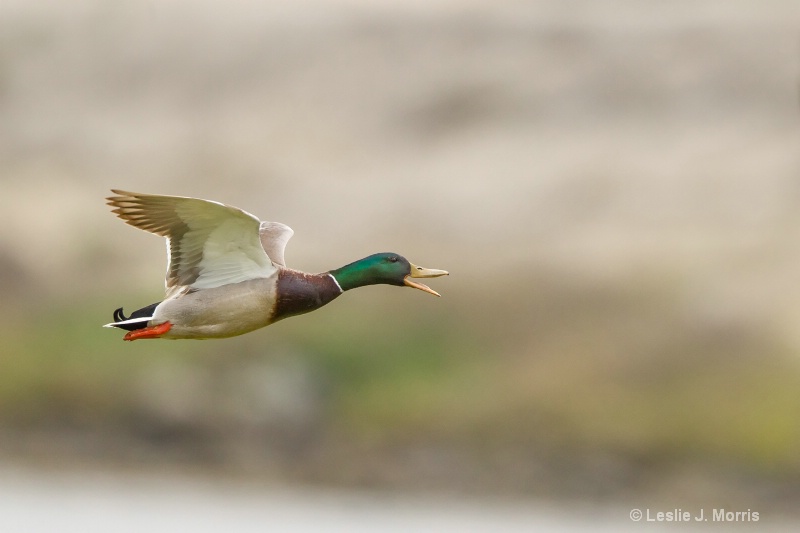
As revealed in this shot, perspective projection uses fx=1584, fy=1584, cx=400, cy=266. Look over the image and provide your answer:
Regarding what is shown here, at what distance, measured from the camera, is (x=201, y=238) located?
7.91 metres

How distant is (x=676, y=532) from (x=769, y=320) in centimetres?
338

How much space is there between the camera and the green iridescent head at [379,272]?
320 inches

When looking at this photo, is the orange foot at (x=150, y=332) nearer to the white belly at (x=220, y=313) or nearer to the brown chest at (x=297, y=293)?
Answer: the white belly at (x=220, y=313)

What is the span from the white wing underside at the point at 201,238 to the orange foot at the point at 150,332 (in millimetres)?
247

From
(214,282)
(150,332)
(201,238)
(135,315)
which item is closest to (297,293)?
(214,282)

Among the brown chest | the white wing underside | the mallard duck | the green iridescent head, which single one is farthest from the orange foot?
the green iridescent head

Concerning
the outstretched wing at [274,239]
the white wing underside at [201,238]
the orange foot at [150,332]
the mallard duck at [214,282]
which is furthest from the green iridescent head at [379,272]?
the orange foot at [150,332]

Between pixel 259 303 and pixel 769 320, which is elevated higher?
pixel 769 320

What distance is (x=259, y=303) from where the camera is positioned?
7863mm

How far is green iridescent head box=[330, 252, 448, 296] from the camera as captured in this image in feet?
26.7

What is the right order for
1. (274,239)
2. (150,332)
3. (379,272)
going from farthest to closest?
(274,239) → (379,272) → (150,332)

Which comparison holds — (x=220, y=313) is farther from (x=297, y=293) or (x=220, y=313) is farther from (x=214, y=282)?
(x=297, y=293)

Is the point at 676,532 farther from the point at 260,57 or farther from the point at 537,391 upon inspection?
the point at 260,57

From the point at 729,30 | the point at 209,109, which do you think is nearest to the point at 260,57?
the point at 209,109
